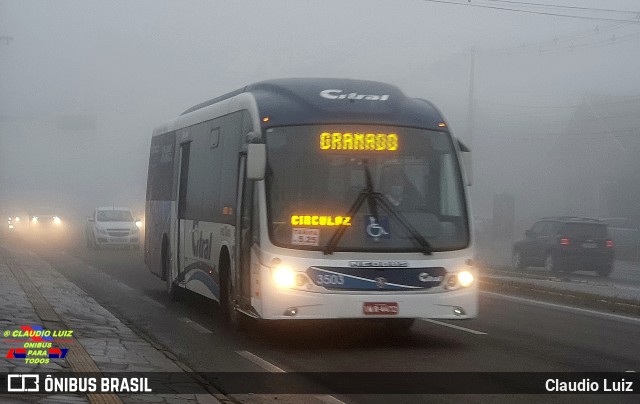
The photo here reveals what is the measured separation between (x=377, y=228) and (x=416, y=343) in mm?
1672

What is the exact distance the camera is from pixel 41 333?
A: 12867 millimetres

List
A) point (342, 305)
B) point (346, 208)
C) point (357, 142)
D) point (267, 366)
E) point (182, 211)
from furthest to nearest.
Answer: point (182, 211)
point (357, 142)
point (346, 208)
point (342, 305)
point (267, 366)

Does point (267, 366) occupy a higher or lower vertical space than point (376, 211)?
lower

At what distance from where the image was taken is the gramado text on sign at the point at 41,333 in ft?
40.7

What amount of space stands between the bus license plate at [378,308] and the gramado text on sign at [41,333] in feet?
11.2

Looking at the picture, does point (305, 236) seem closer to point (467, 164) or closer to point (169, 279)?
point (467, 164)

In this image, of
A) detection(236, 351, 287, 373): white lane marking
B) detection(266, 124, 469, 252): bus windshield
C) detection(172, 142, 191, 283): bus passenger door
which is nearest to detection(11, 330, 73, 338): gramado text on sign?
detection(236, 351, 287, 373): white lane marking

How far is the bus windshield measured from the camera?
13.0 meters

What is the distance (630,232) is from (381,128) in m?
36.4

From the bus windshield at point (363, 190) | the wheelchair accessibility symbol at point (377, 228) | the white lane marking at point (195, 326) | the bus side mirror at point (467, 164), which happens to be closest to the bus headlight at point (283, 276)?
the bus windshield at point (363, 190)

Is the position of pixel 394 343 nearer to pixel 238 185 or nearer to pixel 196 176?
pixel 238 185

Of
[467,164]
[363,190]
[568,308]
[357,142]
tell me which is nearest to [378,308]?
[363,190]

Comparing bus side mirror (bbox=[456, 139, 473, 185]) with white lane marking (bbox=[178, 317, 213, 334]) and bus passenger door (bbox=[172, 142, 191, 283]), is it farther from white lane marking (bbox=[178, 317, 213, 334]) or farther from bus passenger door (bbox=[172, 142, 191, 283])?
bus passenger door (bbox=[172, 142, 191, 283])

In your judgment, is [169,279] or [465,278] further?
[169,279]
